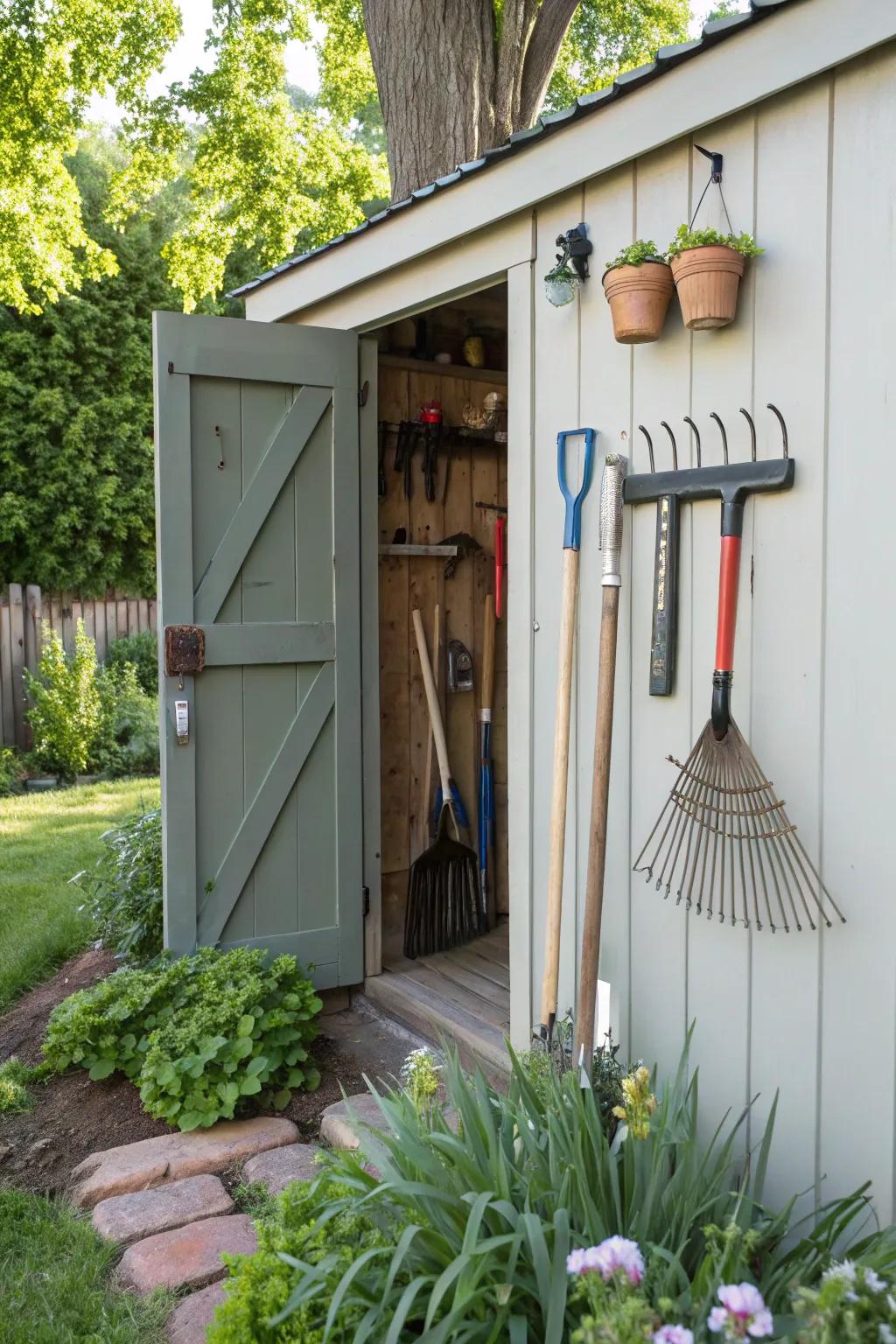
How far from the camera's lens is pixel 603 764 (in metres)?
2.33

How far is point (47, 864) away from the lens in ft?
18.2

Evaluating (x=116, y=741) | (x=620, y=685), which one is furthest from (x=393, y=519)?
(x=116, y=741)

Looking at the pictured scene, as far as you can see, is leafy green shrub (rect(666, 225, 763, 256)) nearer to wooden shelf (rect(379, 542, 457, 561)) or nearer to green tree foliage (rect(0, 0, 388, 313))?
wooden shelf (rect(379, 542, 457, 561))

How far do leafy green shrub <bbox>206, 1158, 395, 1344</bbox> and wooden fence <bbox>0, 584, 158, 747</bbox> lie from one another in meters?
7.49

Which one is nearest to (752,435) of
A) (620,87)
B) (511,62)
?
(620,87)

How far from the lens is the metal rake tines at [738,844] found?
6.70 feet

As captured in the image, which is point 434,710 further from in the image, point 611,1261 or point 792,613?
point 611,1261

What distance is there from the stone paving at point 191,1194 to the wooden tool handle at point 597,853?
1.84 feet

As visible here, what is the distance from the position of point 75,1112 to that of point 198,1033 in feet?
1.41

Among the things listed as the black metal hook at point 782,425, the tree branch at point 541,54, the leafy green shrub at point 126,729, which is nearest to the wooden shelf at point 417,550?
the black metal hook at point 782,425

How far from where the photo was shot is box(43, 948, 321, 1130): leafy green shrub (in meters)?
Answer: 2.98

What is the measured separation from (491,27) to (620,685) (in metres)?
5.07

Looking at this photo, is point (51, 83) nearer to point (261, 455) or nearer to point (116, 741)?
point (116, 741)

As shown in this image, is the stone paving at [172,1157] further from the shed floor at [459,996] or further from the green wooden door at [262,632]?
the green wooden door at [262,632]
